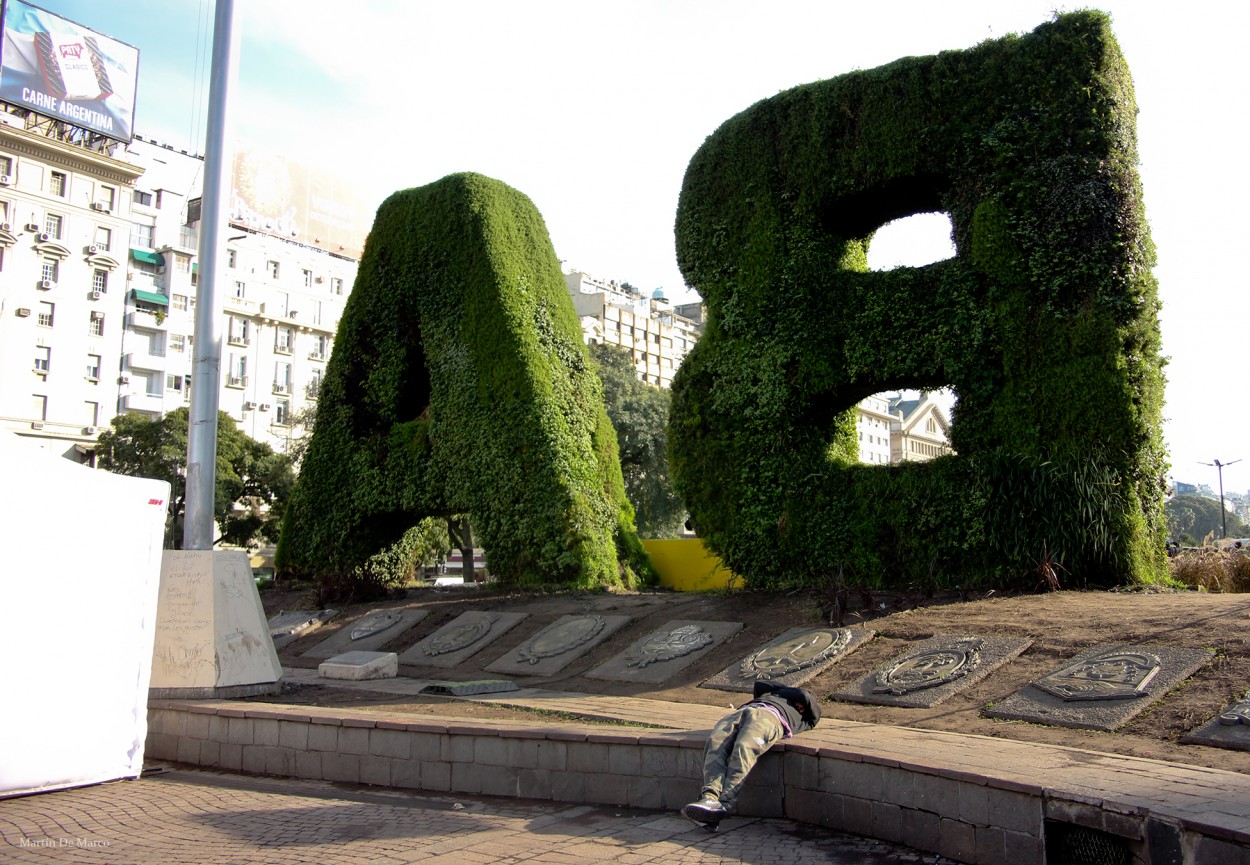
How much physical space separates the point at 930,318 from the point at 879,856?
7449mm

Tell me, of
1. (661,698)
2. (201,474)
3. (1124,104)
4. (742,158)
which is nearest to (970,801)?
(661,698)

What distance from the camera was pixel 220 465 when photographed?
1331 inches

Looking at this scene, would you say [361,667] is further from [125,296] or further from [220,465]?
[125,296]

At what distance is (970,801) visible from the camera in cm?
475

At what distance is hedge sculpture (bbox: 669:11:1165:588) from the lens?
395 inches

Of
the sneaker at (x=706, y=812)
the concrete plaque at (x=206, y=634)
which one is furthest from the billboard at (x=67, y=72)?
the sneaker at (x=706, y=812)

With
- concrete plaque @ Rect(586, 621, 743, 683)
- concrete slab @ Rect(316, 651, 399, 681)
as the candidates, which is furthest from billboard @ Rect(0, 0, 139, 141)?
concrete plaque @ Rect(586, 621, 743, 683)

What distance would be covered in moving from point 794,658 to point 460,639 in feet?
16.6

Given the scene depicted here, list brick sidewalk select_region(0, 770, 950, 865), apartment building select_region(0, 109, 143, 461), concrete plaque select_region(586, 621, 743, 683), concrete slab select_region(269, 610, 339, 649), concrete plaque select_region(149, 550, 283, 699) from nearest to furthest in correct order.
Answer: brick sidewalk select_region(0, 770, 950, 865) < concrete plaque select_region(149, 550, 283, 699) < concrete plaque select_region(586, 621, 743, 683) < concrete slab select_region(269, 610, 339, 649) < apartment building select_region(0, 109, 143, 461)

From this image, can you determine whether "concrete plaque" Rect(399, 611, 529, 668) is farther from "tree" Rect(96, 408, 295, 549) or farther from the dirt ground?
"tree" Rect(96, 408, 295, 549)

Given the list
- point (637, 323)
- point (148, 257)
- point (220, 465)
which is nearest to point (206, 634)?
point (220, 465)

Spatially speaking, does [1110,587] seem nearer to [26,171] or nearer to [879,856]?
[879,856]

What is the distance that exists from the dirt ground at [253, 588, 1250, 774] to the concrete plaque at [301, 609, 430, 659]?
1.07 feet

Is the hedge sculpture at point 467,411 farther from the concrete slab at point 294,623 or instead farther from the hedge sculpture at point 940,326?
the hedge sculpture at point 940,326
